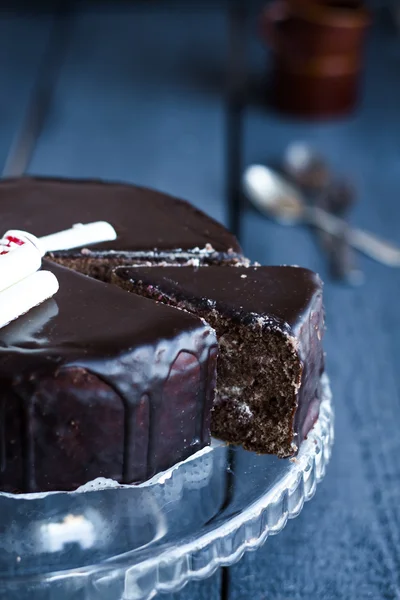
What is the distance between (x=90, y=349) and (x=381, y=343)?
1049 mm

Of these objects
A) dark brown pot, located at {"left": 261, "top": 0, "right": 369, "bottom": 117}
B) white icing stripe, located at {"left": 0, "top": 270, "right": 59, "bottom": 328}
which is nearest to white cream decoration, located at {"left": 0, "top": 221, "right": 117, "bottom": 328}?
white icing stripe, located at {"left": 0, "top": 270, "right": 59, "bottom": 328}

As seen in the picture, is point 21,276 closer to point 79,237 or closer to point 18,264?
point 18,264

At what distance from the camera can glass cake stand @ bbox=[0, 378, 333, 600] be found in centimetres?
125

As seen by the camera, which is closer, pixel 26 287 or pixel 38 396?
pixel 38 396

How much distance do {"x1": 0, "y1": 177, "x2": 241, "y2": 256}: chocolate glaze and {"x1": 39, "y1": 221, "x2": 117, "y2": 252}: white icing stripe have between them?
0.6 inches

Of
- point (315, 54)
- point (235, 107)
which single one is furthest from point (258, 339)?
point (235, 107)

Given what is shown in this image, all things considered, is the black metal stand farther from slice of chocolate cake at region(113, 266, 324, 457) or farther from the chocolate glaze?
slice of chocolate cake at region(113, 266, 324, 457)

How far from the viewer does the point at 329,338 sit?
2209 mm

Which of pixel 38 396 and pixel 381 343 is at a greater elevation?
pixel 38 396

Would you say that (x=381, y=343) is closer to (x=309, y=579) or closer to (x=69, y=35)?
(x=309, y=579)

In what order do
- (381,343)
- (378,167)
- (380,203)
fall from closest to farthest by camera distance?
(381,343) < (380,203) < (378,167)

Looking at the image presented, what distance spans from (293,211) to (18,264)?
1.32m

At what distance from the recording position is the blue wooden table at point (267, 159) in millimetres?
1568

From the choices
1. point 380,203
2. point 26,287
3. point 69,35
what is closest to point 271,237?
point 380,203
